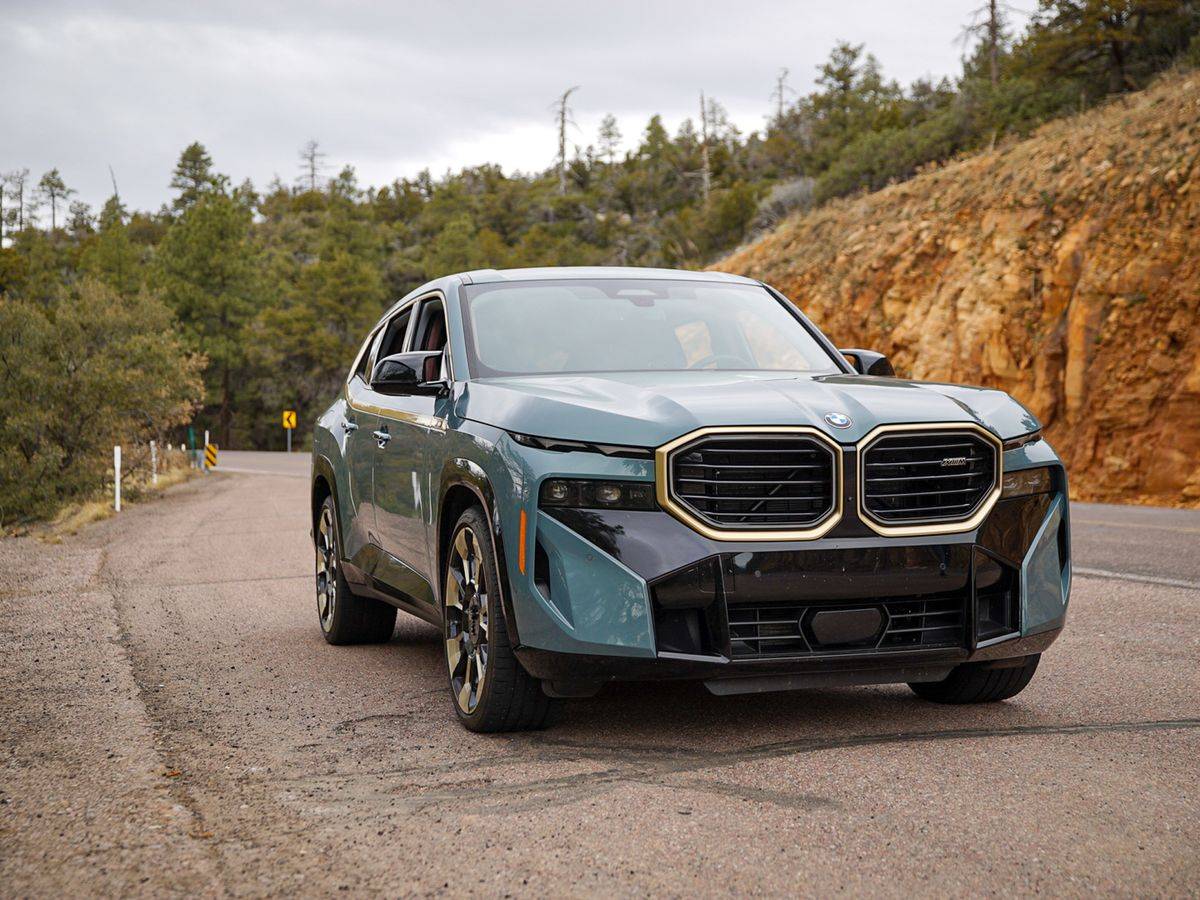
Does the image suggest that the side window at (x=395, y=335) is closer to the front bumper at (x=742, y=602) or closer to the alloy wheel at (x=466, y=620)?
the alloy wheel at (x=466, y=620)

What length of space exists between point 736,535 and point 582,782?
95 centimetres

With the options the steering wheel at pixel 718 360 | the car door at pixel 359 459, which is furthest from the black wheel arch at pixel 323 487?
the steering wheel at pixel 718 360

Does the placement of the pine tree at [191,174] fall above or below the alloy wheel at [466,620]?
above

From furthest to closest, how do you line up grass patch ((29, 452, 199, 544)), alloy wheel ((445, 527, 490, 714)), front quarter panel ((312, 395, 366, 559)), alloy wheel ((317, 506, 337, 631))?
grass patch ((29, 452, 199, 544)), alloy wheel ((317, 506, 337, 631)), front quarter panel ((312, 395, 366, 559)), alloy wheel ((445, 527, 490, 714))

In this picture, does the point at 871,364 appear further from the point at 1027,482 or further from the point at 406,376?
the point at 406,376

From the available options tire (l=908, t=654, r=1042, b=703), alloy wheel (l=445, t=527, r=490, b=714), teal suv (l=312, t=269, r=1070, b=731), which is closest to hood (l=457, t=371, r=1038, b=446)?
teal suv (l=312, t=269, r=1070, b=731)

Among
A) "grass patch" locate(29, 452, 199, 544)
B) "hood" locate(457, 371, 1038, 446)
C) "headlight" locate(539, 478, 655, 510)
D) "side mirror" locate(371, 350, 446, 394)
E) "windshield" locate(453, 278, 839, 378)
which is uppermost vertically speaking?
"windshield" locate(453, 278, 839, 378)

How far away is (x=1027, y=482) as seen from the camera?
4.89 meters

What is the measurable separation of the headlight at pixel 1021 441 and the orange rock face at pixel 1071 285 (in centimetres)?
1717

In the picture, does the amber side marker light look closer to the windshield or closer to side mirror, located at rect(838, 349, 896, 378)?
the windshield

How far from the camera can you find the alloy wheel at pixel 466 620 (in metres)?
5.03

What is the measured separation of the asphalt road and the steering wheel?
4.77ft

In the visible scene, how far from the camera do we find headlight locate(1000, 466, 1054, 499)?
482 centimetres

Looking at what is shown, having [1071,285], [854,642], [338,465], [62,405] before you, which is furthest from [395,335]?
[62,405]
